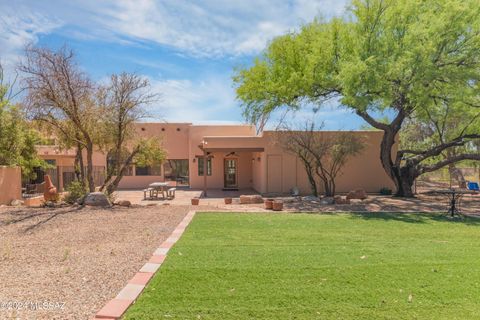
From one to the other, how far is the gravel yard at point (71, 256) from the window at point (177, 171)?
1492 centimetres

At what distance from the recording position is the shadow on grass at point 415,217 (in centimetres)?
963

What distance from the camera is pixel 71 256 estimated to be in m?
5.75

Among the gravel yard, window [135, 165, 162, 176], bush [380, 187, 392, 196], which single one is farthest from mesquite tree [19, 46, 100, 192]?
bush [380, 187, 392, 196]

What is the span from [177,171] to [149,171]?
209 cm

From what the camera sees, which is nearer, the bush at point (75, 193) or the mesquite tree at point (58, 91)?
the mesquite tree at point (58, 91)

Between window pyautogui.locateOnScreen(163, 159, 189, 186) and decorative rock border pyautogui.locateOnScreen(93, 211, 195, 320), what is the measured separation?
19352 millimetres

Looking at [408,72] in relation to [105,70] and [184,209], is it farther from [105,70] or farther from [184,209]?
[105,70]

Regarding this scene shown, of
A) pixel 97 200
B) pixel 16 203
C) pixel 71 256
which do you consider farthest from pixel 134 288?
pixel 16 203

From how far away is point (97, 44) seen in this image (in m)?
12.5

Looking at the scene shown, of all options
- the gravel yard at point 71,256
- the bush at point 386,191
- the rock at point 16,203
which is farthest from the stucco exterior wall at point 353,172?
the rock at point 16,203

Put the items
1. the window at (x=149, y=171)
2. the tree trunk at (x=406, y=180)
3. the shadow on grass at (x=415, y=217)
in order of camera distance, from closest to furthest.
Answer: the shadow on grass at (x=415, y=217) < the tree trunk at (x=406, y=180) < the window at (x=149, y=171)

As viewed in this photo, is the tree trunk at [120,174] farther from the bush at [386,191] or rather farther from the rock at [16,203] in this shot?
the bush at [386,191]

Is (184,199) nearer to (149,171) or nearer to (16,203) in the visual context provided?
(16,203)

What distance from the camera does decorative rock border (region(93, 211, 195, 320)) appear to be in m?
3.45
